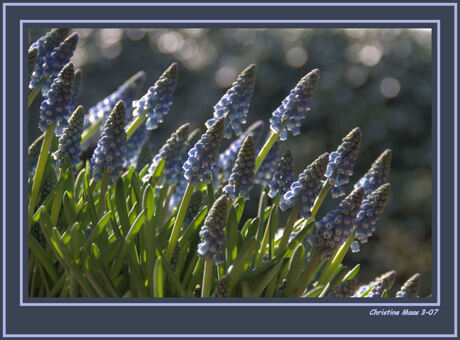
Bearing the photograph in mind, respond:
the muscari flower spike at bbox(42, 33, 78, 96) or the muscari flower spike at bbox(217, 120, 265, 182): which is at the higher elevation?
the muscari flower spike at bbox(42, 33, 78, 96)

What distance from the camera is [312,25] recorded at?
2.13 meters

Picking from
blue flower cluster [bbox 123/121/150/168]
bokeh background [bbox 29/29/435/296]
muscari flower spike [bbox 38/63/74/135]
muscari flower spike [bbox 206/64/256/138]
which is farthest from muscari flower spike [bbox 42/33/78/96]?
bokeh background [bbox 29/29/435/296]

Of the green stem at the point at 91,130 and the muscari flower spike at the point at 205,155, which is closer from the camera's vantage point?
the muscari flower spike at the point at 205,155

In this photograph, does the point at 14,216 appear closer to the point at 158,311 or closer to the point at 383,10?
the point at 158,311

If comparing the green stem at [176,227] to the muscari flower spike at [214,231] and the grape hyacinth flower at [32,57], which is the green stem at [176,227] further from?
the grape hyacinth flower at [32,57]

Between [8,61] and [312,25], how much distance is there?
109cm

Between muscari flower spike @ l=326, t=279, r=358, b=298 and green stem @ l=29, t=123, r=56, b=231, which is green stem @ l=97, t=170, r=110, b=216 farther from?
muscari flower spike @ l=326, t=279, r=358, b=298

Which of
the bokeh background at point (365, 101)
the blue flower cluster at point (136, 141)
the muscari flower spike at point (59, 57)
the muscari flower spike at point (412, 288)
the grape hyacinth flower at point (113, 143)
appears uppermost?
the bokeh background at point (365, 101)

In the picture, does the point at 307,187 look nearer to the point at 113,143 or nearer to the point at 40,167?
the point at 113,143

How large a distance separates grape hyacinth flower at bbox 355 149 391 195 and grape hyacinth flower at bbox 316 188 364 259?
22cm

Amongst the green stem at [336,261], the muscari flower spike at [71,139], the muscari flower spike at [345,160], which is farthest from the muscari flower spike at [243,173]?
the muscari flower spike at [71,139]

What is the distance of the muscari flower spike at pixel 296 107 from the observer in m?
1.91

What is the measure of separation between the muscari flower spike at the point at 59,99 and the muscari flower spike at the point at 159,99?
0.35 m

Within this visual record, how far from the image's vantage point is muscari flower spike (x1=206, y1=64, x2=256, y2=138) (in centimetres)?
198
